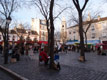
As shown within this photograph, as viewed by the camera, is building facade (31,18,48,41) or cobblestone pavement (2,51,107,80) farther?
building facade (31,18,48,41)

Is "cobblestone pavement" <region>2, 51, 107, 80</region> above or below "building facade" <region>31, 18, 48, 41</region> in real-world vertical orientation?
below

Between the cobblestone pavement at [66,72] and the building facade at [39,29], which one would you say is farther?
the building facade at [39,29]

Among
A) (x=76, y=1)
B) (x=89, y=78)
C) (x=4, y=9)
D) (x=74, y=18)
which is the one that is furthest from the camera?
(x=74, y=18)

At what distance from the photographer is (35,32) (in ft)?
177

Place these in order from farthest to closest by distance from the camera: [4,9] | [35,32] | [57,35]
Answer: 1. [57,35]
2. [35,32]
3. [4,9]

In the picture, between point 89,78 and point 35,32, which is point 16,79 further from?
point 35,32

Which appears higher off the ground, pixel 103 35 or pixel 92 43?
pixel 103 35

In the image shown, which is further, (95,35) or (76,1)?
(95,35)

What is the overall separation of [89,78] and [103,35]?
35486mm

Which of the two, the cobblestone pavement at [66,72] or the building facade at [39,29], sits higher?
the building facade at [39,29]

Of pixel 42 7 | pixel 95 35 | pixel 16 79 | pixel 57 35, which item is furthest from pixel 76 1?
pixel 57 35

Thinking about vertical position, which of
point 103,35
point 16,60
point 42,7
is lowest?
point 16,60

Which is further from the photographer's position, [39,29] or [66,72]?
[39,29]

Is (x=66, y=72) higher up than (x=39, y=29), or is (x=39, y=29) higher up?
(x=39, y=29)
